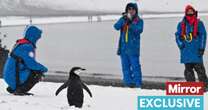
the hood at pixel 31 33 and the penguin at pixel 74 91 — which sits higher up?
the hood at pixel 31 33

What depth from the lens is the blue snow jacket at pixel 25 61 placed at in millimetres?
10117

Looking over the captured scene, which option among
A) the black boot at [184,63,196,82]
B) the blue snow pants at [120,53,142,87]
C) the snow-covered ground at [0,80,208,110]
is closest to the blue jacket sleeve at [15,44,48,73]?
the snow-covered ground at [0,80,208,110]

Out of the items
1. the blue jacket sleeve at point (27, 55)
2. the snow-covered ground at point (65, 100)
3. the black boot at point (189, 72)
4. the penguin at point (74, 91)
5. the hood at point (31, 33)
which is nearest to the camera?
the snow-covered ground at point (65, 100)

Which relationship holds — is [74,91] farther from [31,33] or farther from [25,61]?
[31,33]

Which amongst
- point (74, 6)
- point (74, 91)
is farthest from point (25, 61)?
point (74, 6)

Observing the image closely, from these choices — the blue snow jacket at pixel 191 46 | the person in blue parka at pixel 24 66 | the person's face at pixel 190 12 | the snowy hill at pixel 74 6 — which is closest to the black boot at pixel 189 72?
the blue snow jacket at pixel 191 46

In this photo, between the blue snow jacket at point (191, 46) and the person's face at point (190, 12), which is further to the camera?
the blue snow jacket at point (191, 46)

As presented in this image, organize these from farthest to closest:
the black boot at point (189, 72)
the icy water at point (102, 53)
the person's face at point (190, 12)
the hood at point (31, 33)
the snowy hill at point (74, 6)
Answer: the snowy hill at point (74, 6), the icy water at point (102, 53), the black boot at point (189, 72), the person's face at point (190, 12), the hood at point (31, 33)

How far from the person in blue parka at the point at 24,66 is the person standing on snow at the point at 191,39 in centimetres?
294

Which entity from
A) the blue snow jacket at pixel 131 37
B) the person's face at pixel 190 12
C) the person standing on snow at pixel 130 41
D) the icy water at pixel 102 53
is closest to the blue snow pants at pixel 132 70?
the person standing on snow at pixel 130 41

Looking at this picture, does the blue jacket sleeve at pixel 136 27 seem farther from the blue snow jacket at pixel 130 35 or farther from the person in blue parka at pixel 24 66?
the person in blue parka at pixel 24 66

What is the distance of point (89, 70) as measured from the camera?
58.0 ft

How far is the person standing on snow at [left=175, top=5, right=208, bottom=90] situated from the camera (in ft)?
39.5

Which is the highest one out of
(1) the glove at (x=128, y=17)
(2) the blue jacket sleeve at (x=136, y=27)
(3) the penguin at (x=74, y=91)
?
(1) the glove at (x=128, y=17)
